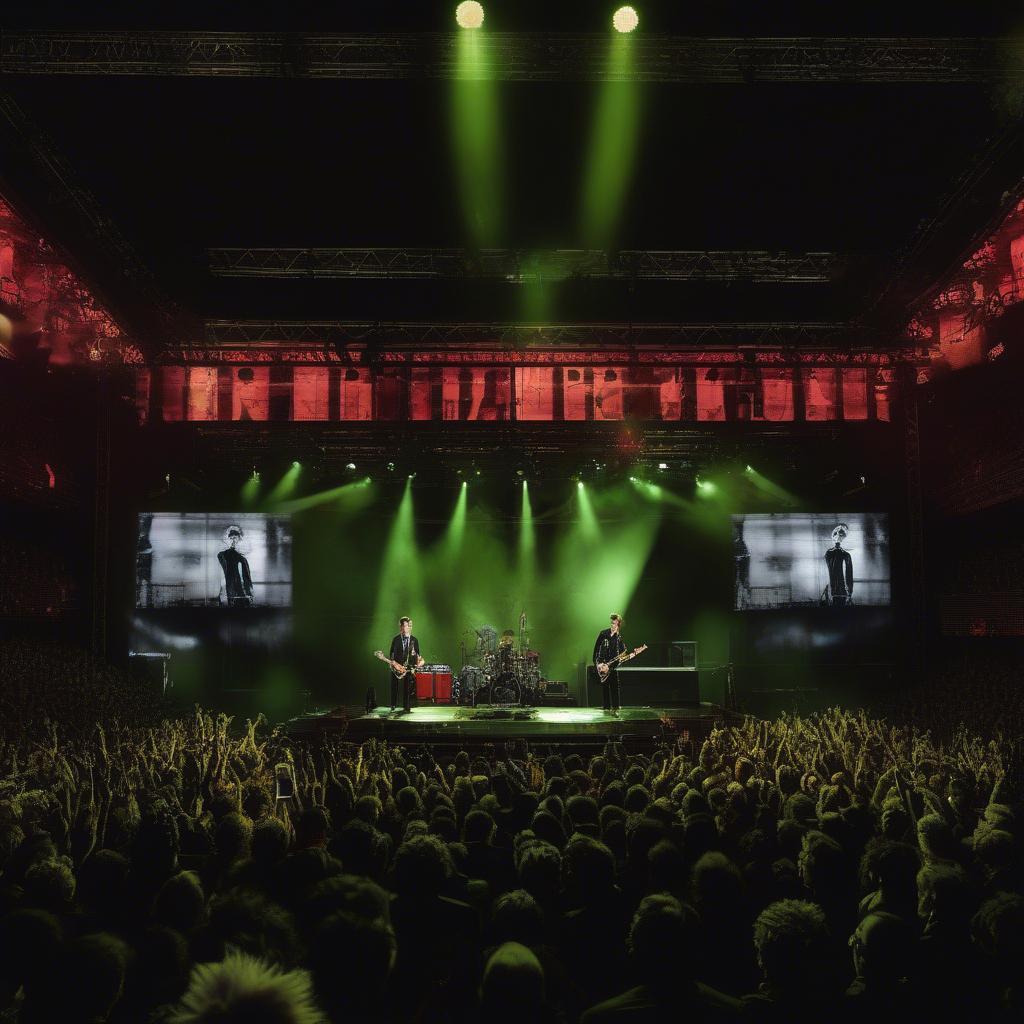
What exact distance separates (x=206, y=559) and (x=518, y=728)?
26.2ft

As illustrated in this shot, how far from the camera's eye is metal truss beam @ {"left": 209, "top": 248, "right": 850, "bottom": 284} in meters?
12.1

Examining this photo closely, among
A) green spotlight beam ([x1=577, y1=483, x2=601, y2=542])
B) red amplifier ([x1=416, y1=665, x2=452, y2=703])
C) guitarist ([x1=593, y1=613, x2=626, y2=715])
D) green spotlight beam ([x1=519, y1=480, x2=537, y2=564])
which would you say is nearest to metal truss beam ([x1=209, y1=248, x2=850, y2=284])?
guitarist ([x1=593, y1=613, x2=626, y2=715])

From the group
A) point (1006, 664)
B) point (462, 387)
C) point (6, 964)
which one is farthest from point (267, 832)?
point (1006, 664)

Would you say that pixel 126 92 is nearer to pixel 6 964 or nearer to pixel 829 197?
pixel 829 197

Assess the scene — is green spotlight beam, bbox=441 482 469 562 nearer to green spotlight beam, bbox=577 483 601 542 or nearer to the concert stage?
green spotlight beam, bbox=577 483 601 542

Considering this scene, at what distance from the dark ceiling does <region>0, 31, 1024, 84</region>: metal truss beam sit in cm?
14

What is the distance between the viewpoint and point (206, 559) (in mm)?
Result: 16641

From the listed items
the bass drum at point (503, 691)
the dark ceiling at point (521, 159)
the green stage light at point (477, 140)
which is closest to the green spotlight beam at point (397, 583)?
the bass drum at point (503, 691)

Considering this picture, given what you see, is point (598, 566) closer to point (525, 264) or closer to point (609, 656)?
point (609, 656)

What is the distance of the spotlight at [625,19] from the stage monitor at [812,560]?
10777mm

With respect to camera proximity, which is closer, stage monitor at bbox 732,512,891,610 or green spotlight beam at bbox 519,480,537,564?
stage monitor at bbox 732,512,891,610

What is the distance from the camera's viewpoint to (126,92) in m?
8.42

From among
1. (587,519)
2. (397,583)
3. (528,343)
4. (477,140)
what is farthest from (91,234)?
(587,519)

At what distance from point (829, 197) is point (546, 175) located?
10.6 feet
